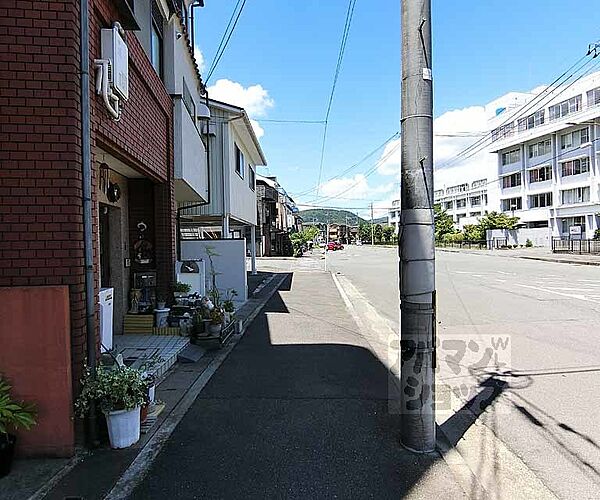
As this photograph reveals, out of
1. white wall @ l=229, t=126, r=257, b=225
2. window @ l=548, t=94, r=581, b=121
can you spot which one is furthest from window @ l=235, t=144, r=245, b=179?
window @ l=548, t=94, r=581, b=121

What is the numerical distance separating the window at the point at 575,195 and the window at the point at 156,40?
47.4 meters

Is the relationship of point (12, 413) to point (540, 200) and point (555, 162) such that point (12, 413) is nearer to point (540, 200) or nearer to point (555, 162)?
point (555, 162)

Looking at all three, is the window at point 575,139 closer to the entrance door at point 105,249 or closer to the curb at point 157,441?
the entrance door at point 105,249

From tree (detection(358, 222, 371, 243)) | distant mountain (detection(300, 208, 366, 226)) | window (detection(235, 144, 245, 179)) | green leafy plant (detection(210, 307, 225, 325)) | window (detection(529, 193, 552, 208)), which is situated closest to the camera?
green leafy plant (detection(210, 307, 225, 325))

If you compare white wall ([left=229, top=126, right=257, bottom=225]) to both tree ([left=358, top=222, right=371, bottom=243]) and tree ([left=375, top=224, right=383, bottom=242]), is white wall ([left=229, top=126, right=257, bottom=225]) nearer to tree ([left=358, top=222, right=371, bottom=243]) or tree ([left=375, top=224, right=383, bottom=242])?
tree ([left=375, top=224, right=383, bottom=242])

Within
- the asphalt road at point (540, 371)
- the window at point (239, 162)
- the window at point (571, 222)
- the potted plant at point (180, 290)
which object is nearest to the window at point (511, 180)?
the window at point (571, 222)

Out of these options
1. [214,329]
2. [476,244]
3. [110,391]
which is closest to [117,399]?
[110,391]

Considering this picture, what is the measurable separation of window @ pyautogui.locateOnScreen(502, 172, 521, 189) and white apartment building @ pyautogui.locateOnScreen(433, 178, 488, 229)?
13.2 m

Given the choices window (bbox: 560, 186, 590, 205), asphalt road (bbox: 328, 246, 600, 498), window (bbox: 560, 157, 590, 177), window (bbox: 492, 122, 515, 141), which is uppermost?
window (bbox: 492, 122, 515, 141)

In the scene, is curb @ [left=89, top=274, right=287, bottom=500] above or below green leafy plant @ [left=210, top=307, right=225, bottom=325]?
below

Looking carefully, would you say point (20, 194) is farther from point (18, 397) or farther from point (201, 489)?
point (201, 489)

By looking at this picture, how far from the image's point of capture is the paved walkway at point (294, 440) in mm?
3436

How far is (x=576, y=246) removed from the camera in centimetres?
3850

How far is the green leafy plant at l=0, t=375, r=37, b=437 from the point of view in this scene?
3473 mm
